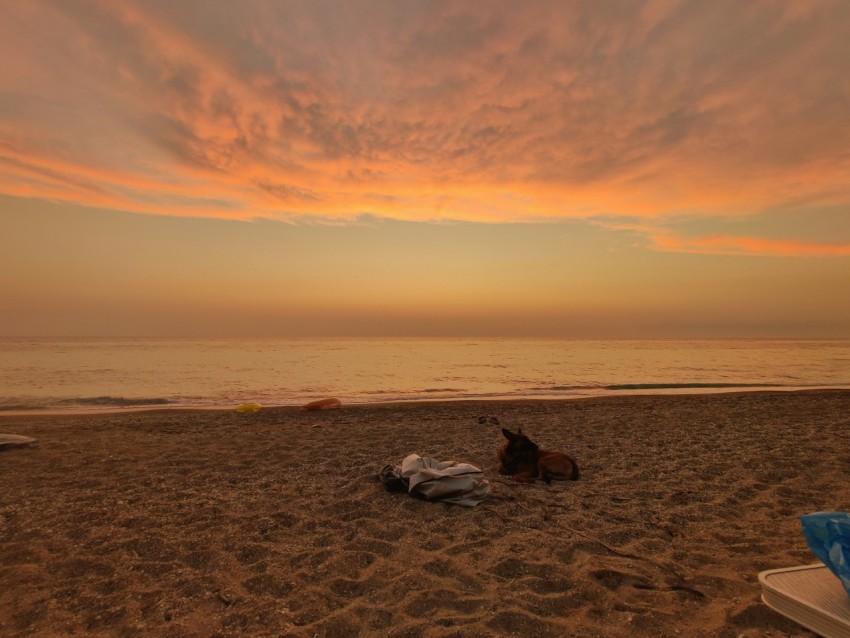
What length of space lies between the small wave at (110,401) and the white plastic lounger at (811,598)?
58.1ft

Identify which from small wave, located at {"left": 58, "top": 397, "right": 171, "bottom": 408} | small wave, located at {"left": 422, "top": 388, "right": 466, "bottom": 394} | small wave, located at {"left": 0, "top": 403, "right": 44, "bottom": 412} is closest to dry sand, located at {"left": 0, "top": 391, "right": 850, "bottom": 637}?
small wave, located at {"left": 58, "top": 397, "right": 171, "bottom": 408}

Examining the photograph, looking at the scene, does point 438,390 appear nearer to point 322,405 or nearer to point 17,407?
point 322,405

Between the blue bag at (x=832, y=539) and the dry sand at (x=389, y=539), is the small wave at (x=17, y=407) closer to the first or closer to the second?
A: the dry sand at (x=389, y=539)

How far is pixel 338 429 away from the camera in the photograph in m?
10.7

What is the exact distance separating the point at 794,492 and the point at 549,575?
4171 mm

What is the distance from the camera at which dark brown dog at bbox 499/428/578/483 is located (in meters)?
6.50

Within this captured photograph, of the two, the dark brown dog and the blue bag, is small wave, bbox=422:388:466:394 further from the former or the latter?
the blue bag

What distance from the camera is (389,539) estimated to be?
4590mm

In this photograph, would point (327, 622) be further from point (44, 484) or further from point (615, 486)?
point (44, 484)

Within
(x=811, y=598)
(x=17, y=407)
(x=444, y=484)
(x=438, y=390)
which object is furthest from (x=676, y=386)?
(x=17, y=407)

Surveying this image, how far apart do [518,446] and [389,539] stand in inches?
118

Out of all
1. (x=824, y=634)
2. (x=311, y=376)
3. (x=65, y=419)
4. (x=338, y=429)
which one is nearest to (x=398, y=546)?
(x=824, y=634)

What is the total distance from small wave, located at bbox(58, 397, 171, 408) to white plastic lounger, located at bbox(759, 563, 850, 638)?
17.7 metres

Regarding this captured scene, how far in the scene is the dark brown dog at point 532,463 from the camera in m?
6.50
